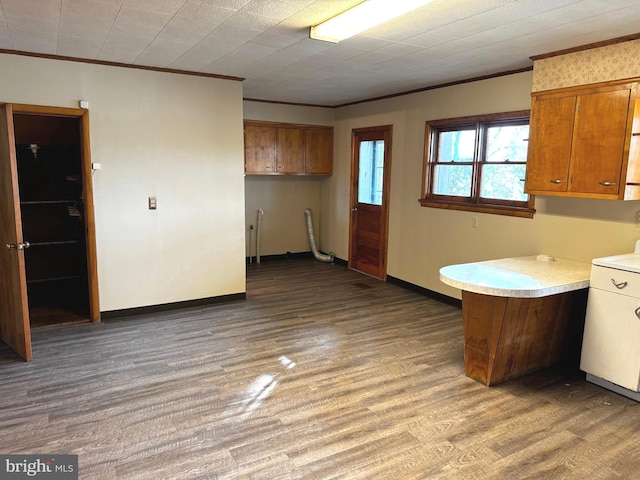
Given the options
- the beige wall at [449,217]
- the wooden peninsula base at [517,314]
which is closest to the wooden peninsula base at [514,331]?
the wooden peninsula base at [517,314]

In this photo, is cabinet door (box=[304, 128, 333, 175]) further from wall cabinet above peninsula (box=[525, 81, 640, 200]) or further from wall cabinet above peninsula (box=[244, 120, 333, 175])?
wall cabinet above peninsula (box=[525, 81, 640, 200])

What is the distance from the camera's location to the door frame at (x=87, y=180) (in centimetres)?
399

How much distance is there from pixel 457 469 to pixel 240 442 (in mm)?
1183

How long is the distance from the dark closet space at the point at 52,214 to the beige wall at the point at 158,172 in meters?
0.64

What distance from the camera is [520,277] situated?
3240 millimetres

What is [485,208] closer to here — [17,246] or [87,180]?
[87,180]

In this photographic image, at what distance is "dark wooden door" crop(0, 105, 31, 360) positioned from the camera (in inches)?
135

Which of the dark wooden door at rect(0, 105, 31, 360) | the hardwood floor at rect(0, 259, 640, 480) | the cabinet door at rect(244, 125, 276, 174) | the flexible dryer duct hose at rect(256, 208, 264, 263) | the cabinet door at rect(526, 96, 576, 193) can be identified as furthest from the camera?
the flexible dryer duct hose at rect(256, 208, 264, 263)

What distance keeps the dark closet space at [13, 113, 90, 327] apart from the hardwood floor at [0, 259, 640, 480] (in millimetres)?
1054

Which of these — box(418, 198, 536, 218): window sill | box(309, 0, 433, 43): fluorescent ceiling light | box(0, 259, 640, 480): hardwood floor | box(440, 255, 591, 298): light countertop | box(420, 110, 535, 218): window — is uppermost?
box(309, 0, 433, 43): fluorescent ceiling light

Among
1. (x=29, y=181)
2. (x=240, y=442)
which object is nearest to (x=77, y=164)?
(x=29, y=181)

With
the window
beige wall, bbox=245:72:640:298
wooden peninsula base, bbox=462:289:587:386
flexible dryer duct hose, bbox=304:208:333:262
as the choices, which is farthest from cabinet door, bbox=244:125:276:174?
wooden peninsula base, bbox=462:289:587:386

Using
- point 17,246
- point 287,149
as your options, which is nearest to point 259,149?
point 287,149

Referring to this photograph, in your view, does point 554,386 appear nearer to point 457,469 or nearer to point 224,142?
point 457,469
